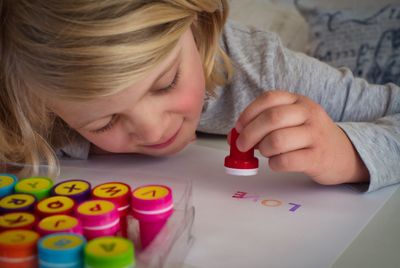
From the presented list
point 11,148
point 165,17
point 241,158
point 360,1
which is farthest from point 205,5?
point 360,1

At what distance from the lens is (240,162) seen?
0.58 meters

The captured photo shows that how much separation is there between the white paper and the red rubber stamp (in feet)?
0.10

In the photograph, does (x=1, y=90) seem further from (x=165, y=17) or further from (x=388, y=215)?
(x=388, y=215)

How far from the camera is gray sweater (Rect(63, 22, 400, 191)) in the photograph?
2.64 feet

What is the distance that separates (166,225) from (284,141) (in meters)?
0.17

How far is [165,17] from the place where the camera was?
59 centimetres

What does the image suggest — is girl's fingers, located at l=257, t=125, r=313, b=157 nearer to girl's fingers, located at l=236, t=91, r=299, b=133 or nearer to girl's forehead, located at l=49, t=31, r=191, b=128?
girl's fingers, located at l=236, t=91, r=299, b=133

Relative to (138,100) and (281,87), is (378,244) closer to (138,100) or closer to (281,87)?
(138,100)

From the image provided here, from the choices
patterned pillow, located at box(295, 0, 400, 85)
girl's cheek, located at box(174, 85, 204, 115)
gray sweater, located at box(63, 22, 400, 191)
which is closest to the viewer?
girl's cheek, located at box(174, 85, 204, 115)

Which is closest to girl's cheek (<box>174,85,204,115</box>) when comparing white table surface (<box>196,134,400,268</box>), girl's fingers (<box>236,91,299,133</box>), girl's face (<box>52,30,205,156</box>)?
girl's face (<box>52,30,205,156</box>)

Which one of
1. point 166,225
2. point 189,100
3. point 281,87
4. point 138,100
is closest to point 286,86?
point 281,87

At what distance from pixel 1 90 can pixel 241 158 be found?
0.37 metres

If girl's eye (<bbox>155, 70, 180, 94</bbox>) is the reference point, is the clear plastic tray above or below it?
below

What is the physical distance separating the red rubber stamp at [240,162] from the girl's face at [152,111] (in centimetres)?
10
